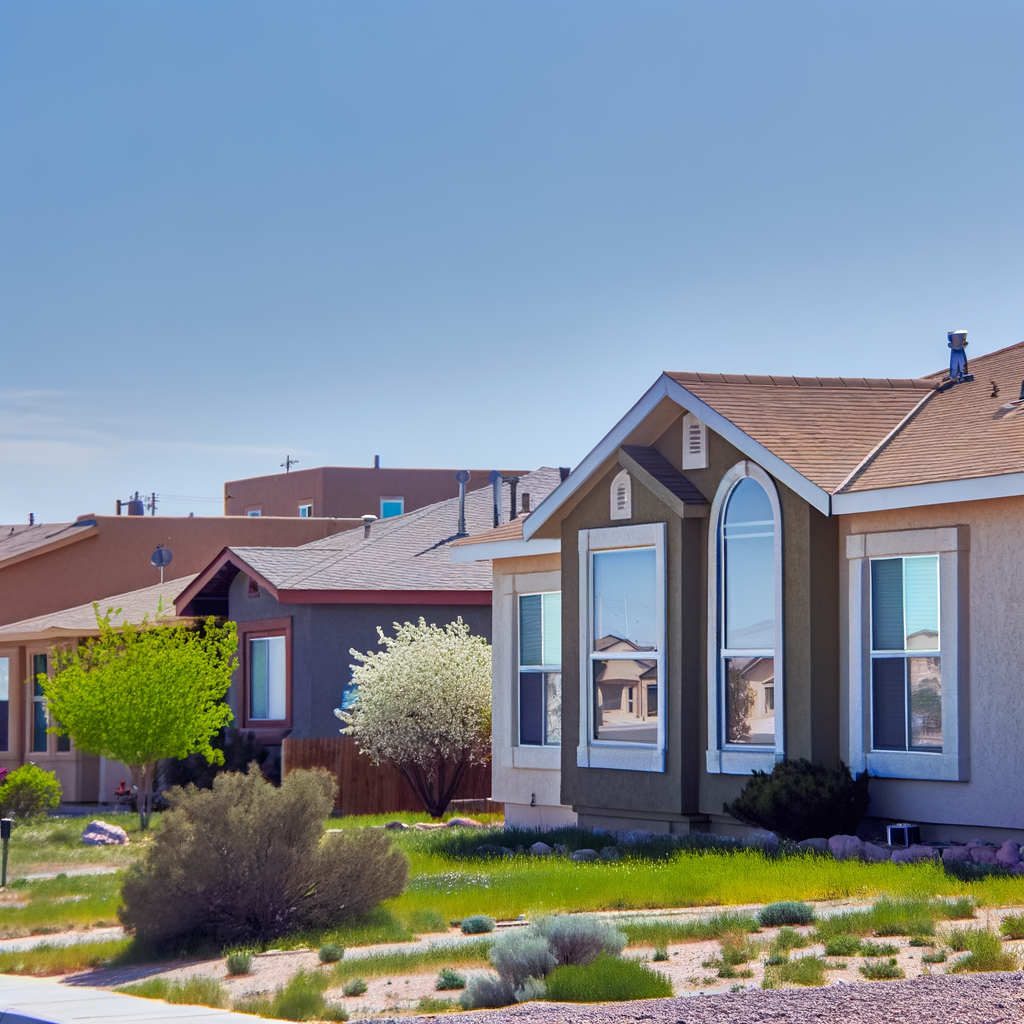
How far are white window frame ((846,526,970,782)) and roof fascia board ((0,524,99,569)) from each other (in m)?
25.8

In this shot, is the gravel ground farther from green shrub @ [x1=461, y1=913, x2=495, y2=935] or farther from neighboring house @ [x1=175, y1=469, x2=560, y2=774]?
neighboring house @ [x1=175, y1=469, x2=560, y2=774]

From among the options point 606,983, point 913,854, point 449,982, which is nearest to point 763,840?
point 913,854

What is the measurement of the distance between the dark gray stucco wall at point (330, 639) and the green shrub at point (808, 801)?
13.0 m

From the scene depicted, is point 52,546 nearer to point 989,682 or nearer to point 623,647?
point 623,647

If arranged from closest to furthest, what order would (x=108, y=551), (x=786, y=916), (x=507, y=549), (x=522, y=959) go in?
1. (x=522, y=959)
2. (x=786, y=916)
3. (x=507, y=549)
4. (x=108, y=551)

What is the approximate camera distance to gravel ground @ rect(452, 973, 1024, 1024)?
23.1 feet

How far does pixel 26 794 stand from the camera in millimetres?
25094

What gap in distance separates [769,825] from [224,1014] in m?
7.87

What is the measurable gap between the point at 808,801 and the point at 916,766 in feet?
3.65

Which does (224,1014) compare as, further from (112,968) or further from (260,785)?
(260,785)

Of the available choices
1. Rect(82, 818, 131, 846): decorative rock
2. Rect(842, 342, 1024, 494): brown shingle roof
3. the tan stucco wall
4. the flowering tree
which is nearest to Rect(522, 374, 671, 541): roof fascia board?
Result: Rect(842, 342, 1024, 494): brown shingle roof

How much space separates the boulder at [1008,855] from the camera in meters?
13.1

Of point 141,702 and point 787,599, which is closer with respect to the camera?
point 787,599

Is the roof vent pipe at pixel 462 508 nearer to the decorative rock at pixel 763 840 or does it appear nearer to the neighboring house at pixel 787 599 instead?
the neighboring house at pixel 787 599
